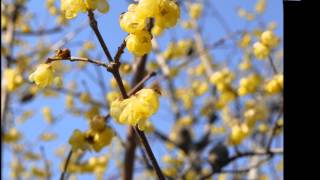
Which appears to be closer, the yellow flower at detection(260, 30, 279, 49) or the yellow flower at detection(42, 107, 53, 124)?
the yellow flower at detection(260, 30, 279, 49)

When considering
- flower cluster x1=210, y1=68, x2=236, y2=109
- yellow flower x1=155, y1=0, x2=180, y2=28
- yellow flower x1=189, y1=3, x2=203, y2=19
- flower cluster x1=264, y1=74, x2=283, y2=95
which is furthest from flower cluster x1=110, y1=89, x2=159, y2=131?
yellow flower x1=189, y1=3, x2=203, y2=19

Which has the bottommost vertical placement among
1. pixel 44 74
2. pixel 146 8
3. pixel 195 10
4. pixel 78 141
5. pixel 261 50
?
pixel 78 141

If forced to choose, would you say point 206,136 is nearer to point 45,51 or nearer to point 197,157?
point 197,157

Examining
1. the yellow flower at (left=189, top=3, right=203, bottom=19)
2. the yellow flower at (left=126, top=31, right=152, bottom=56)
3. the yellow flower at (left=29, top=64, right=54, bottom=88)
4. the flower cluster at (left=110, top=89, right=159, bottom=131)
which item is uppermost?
the yellow flower at (left=189, top=3, right=203, bottom=19)

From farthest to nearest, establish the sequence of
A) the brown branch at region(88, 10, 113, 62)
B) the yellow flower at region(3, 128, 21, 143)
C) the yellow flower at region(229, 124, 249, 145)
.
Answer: the yellow flower at region(3, 128, 21, 143) < the yellow flower at region(229, 124, 249, 145) < the brown branch at region(88, 10, 113, 62)

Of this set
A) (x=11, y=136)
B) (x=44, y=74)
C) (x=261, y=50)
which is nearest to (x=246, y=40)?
(x=261, y=50)

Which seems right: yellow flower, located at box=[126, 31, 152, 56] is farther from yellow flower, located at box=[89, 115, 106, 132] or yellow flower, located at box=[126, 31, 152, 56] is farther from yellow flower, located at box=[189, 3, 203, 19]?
yellow flower, located at box=[189, 3, 203, 19]

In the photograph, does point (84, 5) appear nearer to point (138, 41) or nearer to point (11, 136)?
point (138, 41)
